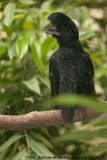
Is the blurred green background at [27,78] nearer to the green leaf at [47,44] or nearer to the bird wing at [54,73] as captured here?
the green leaf at [47,44]

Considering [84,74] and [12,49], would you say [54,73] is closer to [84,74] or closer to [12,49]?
[84,74]

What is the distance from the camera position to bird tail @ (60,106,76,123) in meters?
1.00

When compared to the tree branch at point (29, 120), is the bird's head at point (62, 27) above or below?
above

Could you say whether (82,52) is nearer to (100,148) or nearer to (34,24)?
(100,148)

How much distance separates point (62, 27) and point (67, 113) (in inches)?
12.0

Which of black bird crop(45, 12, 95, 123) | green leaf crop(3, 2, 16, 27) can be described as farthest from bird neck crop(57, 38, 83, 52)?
green leaf crop(3, 2, 16, 27)

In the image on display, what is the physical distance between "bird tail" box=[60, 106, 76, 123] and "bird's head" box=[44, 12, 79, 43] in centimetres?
25

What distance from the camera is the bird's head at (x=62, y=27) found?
93 cm

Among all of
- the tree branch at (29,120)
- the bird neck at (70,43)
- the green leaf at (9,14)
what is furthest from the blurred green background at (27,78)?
the bird neck at (70,43)

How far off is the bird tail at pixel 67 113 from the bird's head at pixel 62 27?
10.0 inches

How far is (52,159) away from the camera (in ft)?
3.55

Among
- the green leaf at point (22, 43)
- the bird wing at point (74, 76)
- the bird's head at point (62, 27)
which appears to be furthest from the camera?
the green leaf at point (22, 43)

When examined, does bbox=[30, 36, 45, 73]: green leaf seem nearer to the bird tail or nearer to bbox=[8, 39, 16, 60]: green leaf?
bbox=[8, 39, 16, 60]: green leaf

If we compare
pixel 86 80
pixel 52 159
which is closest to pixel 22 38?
pixel 86 80
